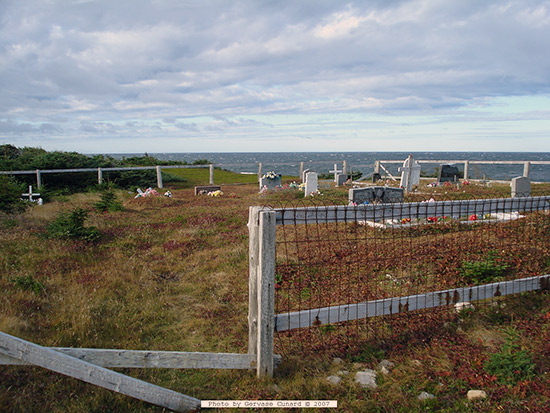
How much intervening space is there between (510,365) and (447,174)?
19229 mm

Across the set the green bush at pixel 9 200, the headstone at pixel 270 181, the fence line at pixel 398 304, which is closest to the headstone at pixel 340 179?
the headstone at pixel 270 181

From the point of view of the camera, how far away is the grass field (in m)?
3.24

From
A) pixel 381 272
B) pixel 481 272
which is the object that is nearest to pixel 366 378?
pixel 381 272

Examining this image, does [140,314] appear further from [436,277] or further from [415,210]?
[436,277]

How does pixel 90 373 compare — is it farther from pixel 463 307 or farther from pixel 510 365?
pixel 463 307

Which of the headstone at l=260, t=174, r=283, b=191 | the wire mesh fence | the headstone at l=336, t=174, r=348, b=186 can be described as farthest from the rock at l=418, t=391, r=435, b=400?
the headstone at l=336, t=174, r=348, b=186

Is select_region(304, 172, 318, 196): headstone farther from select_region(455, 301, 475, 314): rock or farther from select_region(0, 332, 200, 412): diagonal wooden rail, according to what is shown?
select_region(0, 332, 200, 412): diagonal wooden rail

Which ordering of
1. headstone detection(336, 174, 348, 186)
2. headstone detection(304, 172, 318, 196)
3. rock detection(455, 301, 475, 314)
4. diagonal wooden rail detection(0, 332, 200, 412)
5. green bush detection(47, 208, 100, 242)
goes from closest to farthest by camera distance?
diagonal wooden rail detection(0, 332, 200, 412)
rock detection(455, 301, 475, 314)
green bush detection(47, 208, 100, 242)
headstone detection(304, 172, 318, 196)
headstone detection(336, 174, 348, 186)

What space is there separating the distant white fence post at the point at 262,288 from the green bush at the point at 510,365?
6.73 ft

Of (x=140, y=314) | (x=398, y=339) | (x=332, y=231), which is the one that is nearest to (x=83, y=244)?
(x=140, y=314)

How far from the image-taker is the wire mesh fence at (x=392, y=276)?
155 inches

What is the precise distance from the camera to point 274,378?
3.57m

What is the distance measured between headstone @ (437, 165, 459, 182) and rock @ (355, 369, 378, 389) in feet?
62.7

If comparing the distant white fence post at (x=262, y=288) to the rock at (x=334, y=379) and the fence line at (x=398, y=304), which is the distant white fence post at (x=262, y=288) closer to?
the fence line at (x=398, y=304)
